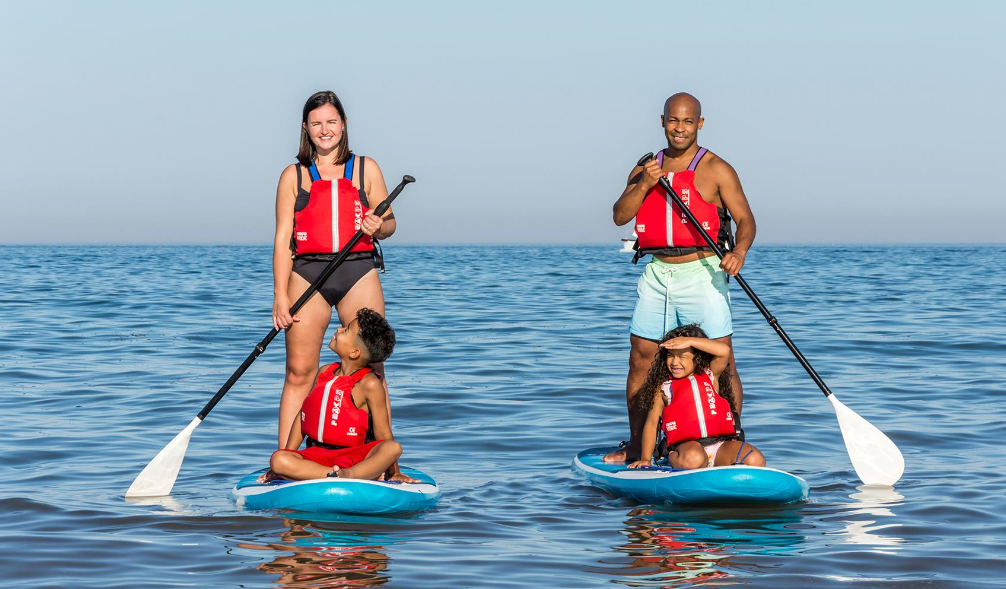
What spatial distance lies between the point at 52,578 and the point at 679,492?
3165mm

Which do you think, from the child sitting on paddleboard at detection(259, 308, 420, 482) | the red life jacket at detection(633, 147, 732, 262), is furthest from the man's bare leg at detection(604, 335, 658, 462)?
the child sitting on paddleboard at detection(259, 308, 420, 482)

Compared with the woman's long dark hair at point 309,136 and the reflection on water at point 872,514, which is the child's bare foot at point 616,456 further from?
the woman's long dark hair at point 309,136

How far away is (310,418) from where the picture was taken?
619cm

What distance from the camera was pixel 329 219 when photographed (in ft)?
20.6

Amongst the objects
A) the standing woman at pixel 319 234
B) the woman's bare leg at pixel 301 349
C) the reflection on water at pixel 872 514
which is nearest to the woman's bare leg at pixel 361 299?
the standing woman at pixel 319 234

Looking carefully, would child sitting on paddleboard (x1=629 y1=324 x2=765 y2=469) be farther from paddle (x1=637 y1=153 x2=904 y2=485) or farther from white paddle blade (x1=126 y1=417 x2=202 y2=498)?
white paddle blade (x1=126 y1=417 x2=202 y2=498)

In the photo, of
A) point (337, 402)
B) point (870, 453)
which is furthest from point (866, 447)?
point (337, 402)

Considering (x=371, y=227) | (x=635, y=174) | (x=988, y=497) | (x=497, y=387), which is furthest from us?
(x=497, y=387)

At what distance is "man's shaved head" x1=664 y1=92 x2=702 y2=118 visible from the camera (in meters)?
6.64

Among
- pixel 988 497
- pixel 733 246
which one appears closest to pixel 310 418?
pixel 733 246

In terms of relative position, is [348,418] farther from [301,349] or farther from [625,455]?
[625,455]

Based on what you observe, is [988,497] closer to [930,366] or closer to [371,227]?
[371,227]

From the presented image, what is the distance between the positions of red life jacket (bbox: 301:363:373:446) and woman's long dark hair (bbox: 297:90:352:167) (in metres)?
1.17

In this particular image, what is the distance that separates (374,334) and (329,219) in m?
0.70
